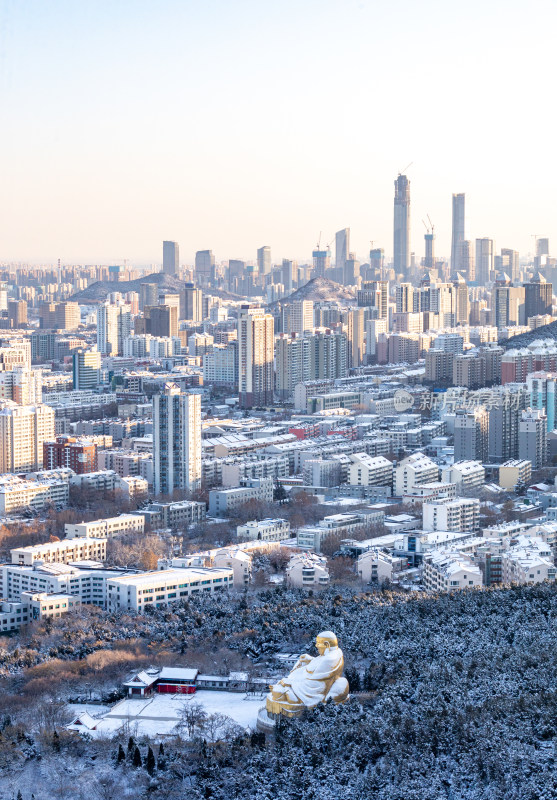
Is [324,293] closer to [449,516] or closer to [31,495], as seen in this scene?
[31,495]

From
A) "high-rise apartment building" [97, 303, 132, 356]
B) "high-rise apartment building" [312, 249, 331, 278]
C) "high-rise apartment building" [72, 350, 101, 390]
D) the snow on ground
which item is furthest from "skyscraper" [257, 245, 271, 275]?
the snow on ground

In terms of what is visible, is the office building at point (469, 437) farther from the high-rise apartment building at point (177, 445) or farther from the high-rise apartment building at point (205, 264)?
the high-rise apartment building at point (205, 264)

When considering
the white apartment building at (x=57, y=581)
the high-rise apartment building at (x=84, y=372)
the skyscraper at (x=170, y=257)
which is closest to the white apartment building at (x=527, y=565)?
the white apartment building at (x=57, y=581)

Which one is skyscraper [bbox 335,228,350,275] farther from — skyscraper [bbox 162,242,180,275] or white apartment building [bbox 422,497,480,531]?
white apartment building [bbox 422,497,480,531]

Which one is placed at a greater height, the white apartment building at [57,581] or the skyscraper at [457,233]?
the skyscraper at [457,233]

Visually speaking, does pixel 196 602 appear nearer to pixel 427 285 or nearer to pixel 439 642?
pixel 439 642
